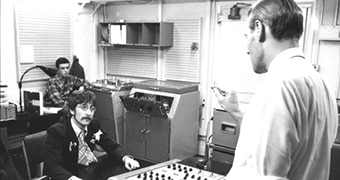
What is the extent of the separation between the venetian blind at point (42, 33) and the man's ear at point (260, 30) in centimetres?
377

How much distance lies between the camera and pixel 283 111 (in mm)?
944

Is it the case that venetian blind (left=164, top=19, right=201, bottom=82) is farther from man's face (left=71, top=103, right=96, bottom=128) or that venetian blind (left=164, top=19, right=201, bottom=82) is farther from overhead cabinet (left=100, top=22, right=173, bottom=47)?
Result: man's face (left=71, top=103, right=96, bottom=128)

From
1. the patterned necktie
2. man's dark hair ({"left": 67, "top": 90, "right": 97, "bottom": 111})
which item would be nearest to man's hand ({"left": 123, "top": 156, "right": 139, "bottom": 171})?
the patterned necktie

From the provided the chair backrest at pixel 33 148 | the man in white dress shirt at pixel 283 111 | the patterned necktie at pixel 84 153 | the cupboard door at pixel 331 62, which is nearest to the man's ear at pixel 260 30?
the man in white dress shirt at pixel 283 111

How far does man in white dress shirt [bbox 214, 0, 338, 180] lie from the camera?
3.14 ft

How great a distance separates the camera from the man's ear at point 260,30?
109 cm

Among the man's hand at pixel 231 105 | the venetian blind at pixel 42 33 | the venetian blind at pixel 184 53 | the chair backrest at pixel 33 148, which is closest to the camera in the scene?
the man's hand at pixel 231 105

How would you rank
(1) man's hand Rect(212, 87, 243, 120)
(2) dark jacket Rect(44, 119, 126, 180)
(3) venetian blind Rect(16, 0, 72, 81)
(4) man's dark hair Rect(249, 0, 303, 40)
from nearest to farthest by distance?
1. (4) man's dark hair Rect(249, 0, 303, 40)
2. (1) man's hand Rect(212, 87, 243, 120)
3. (2) dark jacket Rect(44, 119, 126, 180)
4. (3) venetian blind Rect(16, 0, 72, 81)

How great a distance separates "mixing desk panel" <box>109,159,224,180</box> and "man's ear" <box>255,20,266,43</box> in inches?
44.1

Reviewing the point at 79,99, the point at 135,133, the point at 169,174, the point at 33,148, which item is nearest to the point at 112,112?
the point at 135,133

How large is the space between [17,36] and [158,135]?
2.16m

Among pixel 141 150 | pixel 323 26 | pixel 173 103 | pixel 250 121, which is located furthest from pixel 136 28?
pixel 250 121

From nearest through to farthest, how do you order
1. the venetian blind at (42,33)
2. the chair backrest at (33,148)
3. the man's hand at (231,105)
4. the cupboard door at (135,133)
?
the man's hand at (231,105)
the chair backrest at (33,148)
the venetian blind at (42,33)
the cupboard door at (135,133)

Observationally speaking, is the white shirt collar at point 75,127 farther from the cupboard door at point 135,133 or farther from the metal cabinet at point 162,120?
the cupboard door at point 135,133
